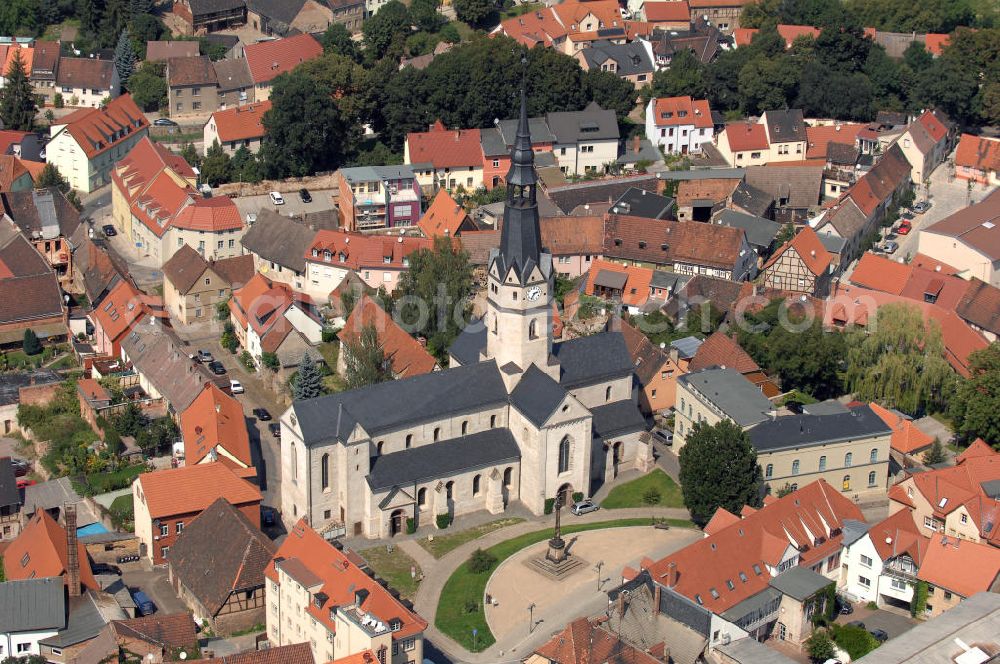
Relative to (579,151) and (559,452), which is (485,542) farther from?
(579,151)

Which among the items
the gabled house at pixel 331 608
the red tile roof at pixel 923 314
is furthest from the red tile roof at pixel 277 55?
the gabled house at pixel 331 608

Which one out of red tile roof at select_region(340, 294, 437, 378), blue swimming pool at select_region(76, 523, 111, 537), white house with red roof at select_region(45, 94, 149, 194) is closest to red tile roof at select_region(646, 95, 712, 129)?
red tile roof at select_region(340, 294, 437, 378)

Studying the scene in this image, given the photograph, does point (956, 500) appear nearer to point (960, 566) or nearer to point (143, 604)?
point (960, 566)

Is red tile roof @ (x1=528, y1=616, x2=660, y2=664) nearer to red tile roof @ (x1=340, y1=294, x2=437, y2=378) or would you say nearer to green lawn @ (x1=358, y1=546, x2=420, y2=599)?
green lawn @ (x1=358, y1=546, x2=420, y2=599)

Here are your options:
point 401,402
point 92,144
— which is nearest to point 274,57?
point 92,144

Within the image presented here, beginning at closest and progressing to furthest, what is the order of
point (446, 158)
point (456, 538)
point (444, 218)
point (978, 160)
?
point (456, 538), point (444, 218), point (446, 158), point (978, 160)

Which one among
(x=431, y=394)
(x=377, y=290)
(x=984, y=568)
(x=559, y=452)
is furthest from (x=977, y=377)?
(x=377, y=290)
